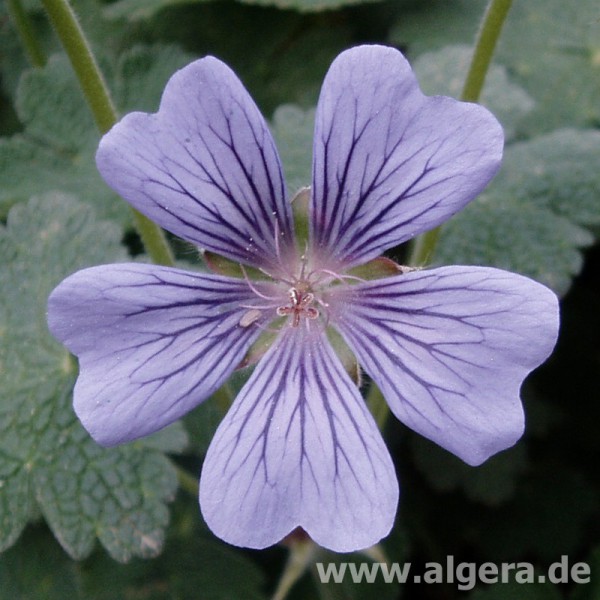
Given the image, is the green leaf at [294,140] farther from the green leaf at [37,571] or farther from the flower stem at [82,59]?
A: the green leaf at [37,571]

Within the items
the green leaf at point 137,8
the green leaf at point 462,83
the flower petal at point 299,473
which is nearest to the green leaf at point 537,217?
the green leaf at point 462,83

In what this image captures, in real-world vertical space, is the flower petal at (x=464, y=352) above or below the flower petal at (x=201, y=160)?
below

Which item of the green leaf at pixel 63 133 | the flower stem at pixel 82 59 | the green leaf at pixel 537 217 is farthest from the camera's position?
the green leaf at pixel 63 133

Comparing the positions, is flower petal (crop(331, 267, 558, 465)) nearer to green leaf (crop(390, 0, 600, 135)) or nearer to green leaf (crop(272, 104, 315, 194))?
green leaf (crop(272, 104, 315, 194))

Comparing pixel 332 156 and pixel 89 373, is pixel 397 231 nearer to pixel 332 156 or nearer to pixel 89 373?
pixel 332 156

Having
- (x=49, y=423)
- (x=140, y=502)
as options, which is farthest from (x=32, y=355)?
(x=140, y=502)

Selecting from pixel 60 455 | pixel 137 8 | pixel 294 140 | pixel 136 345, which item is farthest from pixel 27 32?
pixel 136 345

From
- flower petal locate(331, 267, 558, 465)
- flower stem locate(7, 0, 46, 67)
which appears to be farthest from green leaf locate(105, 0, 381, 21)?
flower petal locate(331, 267, 558, 465)

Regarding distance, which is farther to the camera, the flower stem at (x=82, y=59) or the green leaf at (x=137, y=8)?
the green leaf at (x=137, y=8)
